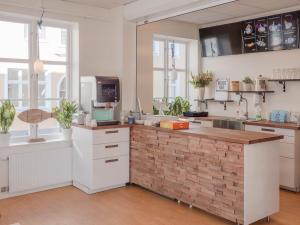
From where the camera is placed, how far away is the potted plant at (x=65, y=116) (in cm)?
453

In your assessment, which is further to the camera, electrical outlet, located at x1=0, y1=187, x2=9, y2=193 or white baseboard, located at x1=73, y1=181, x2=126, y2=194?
white baseboard, located at x1=73, y1=181, x2=126, y2=194

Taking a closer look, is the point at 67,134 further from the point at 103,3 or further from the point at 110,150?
the point at 103,3

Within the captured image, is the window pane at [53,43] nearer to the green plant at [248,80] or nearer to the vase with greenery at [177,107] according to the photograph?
the vase with greenery at [177,107]

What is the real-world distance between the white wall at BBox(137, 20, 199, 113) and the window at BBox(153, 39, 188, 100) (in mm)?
86

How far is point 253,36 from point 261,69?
537 mm

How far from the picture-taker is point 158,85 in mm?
5105

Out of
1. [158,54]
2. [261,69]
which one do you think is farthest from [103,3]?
[261,69]

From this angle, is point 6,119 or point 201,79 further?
point 201,79

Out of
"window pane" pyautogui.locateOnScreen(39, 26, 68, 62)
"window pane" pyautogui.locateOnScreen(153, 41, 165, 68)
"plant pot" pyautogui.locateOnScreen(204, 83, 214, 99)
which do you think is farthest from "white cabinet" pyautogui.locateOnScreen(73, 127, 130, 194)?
"plant pot" pyautogui.locateOnScreen(204, 83, 214, 99)

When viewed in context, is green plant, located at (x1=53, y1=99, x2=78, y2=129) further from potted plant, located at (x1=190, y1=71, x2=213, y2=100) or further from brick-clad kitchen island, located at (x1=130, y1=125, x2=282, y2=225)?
potted plant, located at (x1=190, y1=71, x2=213, y2=100)

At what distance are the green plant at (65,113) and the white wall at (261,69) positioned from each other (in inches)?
93.2

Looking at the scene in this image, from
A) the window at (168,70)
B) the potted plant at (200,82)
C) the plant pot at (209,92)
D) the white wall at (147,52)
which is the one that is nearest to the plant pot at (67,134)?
the white wall at (147,52)

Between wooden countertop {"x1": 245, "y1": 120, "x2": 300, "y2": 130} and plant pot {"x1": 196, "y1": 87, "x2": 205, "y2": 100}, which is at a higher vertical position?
plant pot {"x1": 196, "y1": 87, "x2": 205, "y2": 100}

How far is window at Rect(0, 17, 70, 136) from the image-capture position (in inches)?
169
